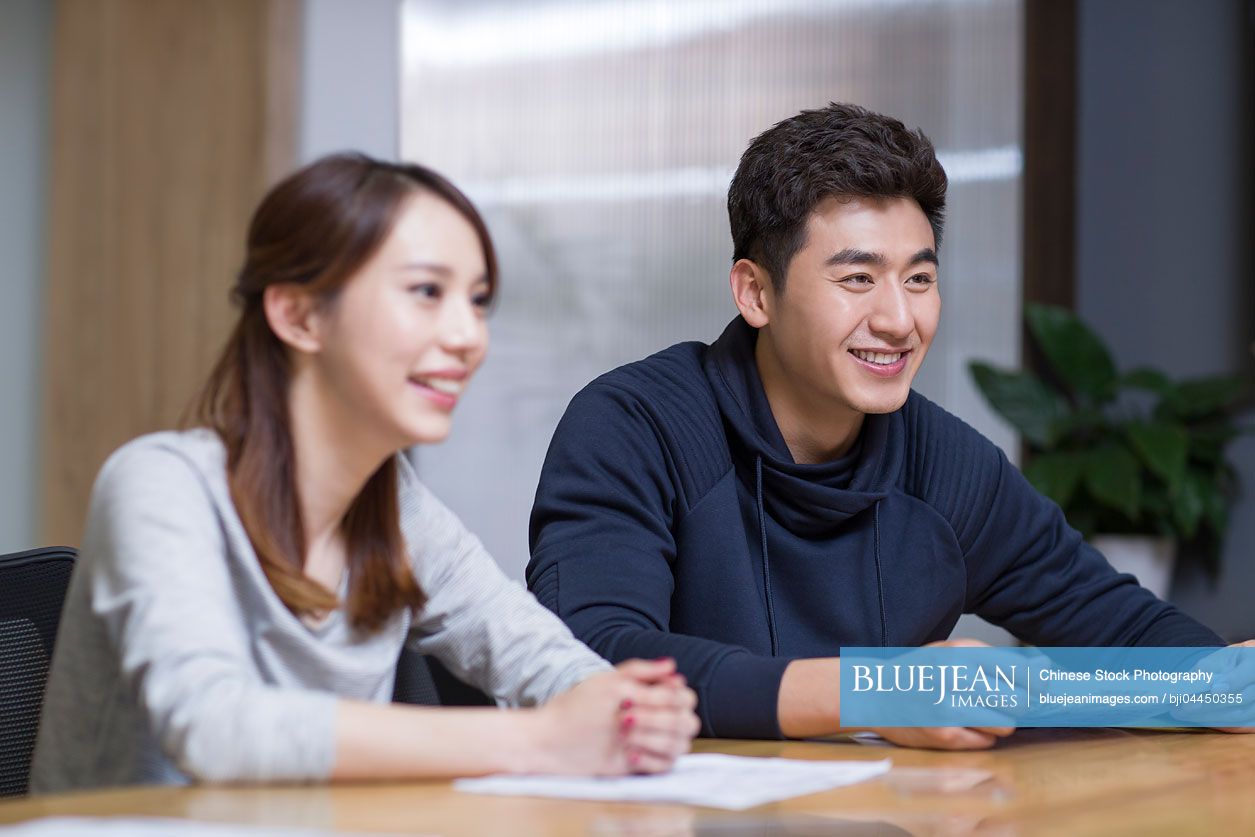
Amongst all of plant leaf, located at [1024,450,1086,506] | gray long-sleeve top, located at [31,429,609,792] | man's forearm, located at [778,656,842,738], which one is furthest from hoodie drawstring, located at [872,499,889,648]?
plant leaf, located at [1024,450,1086,506]

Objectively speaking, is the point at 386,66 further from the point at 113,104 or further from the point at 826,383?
the point at 826,383

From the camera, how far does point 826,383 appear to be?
167 cm

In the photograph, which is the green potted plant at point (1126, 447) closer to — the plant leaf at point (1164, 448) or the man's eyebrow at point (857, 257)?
the plant leaf at point (1164, 448)

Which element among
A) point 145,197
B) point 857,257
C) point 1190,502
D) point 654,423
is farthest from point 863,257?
point 145,197

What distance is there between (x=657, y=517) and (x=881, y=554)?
315 mm

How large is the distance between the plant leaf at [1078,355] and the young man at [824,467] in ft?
6.41

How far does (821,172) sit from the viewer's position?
5.40 feet

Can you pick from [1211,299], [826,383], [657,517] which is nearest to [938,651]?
[657,517]

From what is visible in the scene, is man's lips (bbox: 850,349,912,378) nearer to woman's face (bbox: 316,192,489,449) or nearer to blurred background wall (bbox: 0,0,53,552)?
woman's face (bbox: 316,192,489,449)

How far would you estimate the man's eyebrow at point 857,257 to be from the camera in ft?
5.36

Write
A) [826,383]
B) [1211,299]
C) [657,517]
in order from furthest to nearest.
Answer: [1211,299], [826,383], [657,517]

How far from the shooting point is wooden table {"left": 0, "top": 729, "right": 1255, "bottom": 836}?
0.81m

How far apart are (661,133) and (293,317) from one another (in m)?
3.00

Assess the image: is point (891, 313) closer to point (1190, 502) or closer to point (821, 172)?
point (821, 172)
